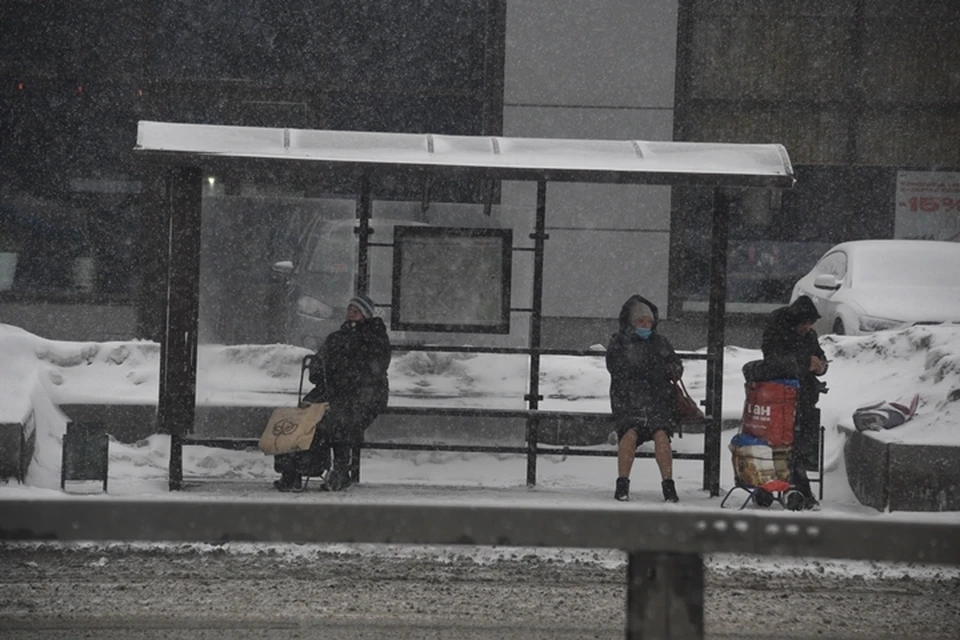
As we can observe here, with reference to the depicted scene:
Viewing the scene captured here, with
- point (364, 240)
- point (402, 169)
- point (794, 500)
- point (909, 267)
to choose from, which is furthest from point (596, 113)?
point (794, 500)

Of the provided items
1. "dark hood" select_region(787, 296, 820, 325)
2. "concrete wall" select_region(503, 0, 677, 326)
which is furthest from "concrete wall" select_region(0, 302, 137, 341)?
"dark hood" select_region(787, 296, 820, 325)

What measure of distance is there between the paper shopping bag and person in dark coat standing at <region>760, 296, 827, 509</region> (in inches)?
127

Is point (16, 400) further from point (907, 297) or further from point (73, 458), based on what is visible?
point (907, 297)

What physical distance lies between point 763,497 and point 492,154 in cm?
309

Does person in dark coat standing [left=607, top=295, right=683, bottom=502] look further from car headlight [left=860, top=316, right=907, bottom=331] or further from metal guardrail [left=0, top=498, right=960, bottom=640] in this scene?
metal guardrail [left=0, top=498, right=960, bottom=640]

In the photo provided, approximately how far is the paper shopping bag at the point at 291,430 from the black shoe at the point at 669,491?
2.51 meters

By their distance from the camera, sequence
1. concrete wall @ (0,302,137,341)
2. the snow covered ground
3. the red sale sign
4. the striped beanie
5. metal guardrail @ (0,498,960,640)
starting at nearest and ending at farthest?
metal guardrail @ (0,498,960,640), the snow covered ground, the striped beanie, concrete wall @ (0,302,137,341), the red sale sign

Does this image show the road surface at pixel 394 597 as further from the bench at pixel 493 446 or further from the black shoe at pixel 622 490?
the bench at pixel 493 446

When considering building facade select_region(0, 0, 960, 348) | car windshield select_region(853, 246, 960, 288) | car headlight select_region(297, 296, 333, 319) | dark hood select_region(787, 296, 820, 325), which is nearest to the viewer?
dark hood select_region(787, 296, 820, 325)

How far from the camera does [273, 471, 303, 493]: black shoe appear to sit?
9727mm

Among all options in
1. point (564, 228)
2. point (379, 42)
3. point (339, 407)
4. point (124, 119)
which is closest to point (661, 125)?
point (564, 228)

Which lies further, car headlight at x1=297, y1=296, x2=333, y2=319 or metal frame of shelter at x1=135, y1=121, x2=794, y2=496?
car headlight at x1=297, y1=296, x2=333, y2=319

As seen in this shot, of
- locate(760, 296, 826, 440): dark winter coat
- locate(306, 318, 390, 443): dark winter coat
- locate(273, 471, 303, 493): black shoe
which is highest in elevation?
locate(760, 296, 826, 440): dark winter coat

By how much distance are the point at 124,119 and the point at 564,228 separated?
5.49 meters
